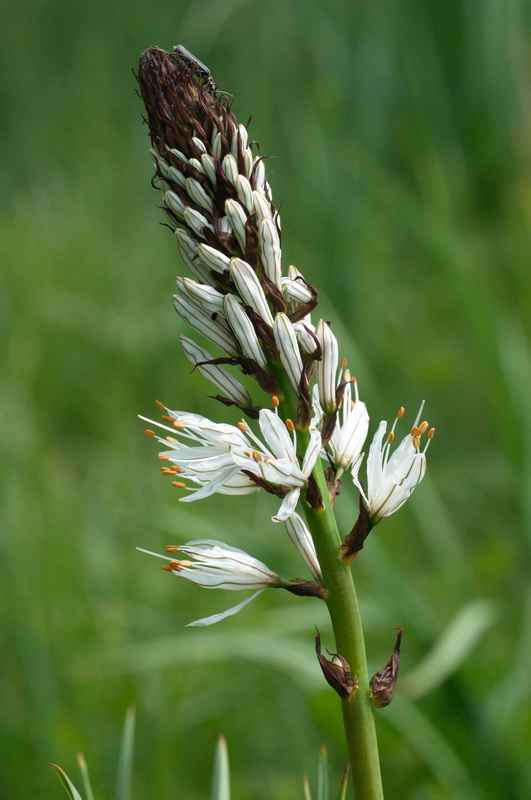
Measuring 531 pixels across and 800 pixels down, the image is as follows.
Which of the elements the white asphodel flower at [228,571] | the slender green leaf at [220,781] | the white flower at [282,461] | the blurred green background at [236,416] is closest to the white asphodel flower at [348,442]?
the white flower at [282,461]

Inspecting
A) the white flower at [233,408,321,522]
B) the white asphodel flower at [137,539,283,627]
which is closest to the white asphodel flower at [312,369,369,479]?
the white flower at [233,408,321,522]

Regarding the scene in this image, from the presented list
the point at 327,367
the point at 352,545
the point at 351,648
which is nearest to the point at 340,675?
the point at 351,648

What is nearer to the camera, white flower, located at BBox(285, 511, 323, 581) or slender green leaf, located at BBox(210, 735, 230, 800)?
slender green leaf, located at BBox(210, 735, 230, 800)

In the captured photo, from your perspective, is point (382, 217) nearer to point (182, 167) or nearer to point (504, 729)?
point (504, 729)

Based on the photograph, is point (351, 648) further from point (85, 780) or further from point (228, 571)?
point (85, 780)

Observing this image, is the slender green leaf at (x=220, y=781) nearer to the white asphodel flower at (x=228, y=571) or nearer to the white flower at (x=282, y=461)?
the white asphodel flower at (x=228, y=571)

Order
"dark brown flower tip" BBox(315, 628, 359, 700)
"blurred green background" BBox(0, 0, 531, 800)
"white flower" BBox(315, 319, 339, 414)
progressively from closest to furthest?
"dark brown flower tip" BBox(315, 628, 359, 700) < "white flower" BBox(315, 319, 339, 414) < "blurred green background" BBox(0, 0, 531, 800)

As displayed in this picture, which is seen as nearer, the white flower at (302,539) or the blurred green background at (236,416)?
the white flower at (302,539)

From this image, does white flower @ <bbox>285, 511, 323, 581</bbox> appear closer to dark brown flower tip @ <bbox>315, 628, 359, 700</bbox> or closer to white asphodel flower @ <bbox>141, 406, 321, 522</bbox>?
white asphodel flower @ <bbox>141, 406, 321, 522</bbox>
